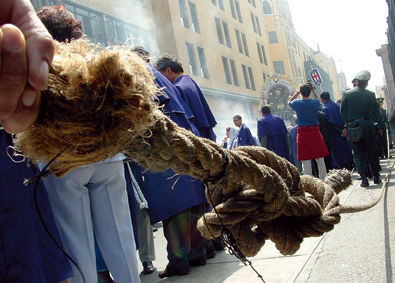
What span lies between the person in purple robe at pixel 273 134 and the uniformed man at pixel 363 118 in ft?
4.66

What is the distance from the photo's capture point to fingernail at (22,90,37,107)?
61 centimetres

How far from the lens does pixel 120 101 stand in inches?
27.1

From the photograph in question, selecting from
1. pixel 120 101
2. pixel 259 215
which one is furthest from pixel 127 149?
pixel 259 215

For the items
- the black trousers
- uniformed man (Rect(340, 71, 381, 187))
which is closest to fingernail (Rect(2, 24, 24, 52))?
the black trousers

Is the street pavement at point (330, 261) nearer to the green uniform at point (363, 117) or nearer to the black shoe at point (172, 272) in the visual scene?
the black shoe at point (172, 272)

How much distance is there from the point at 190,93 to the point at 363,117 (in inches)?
144

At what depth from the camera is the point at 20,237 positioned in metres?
1.42

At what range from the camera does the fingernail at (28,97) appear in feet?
2.00

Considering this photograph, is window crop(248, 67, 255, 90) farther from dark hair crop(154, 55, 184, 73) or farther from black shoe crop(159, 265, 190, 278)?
black shoe crop(159, 265, 190, 278)

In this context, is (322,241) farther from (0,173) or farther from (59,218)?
(0,173)

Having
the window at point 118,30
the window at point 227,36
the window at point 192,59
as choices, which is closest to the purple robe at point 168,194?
the window at point 118,30

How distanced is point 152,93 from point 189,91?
228cm

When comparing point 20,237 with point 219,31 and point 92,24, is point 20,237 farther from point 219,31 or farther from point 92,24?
point 219,31

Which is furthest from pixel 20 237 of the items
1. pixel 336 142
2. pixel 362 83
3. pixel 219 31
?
pixel 219 31
